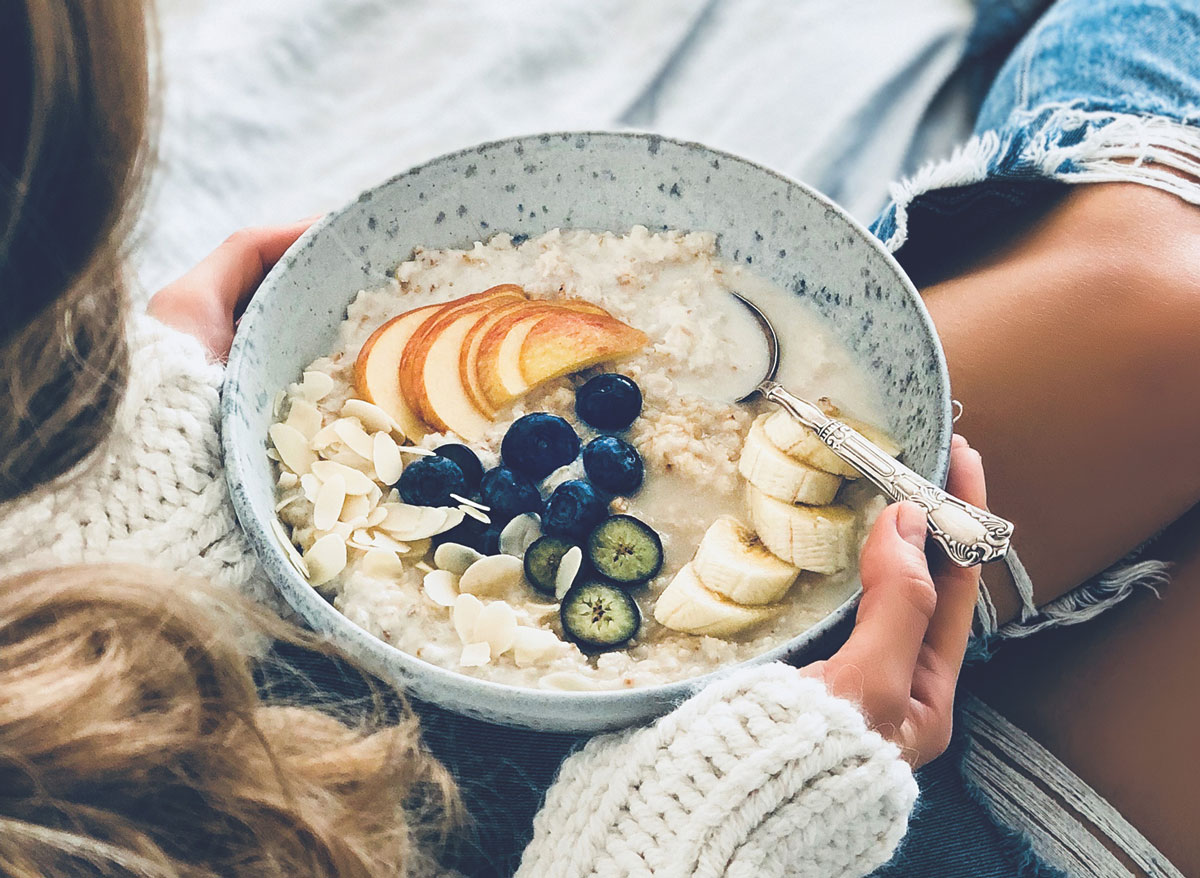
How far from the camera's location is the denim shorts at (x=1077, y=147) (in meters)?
0.80

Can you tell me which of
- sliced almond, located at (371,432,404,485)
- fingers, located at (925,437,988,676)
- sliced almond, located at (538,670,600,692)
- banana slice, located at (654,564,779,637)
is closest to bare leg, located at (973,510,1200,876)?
fingers, located at (925,437,988,676)

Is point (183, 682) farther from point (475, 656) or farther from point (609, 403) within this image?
point (609, 403)

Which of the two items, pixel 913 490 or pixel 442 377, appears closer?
pixel 913 490

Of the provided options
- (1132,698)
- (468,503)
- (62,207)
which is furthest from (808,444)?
(62,207)

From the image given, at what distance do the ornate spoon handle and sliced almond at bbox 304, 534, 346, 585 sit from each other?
33 centimetres

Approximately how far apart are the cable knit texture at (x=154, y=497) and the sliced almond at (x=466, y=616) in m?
0.14

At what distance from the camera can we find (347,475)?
0.69 metres

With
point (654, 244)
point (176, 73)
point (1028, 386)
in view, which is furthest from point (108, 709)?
point (176, 73)

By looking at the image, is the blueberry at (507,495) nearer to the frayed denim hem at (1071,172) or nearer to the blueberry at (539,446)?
the blueberry at (539,446)

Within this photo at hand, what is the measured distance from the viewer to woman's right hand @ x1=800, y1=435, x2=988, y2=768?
0.55 meters

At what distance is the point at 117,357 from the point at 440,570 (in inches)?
9.5

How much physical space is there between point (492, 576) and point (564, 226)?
342mm

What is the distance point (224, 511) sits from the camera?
2.14 ft

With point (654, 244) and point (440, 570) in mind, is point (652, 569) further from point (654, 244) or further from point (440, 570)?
point (654, 244)
